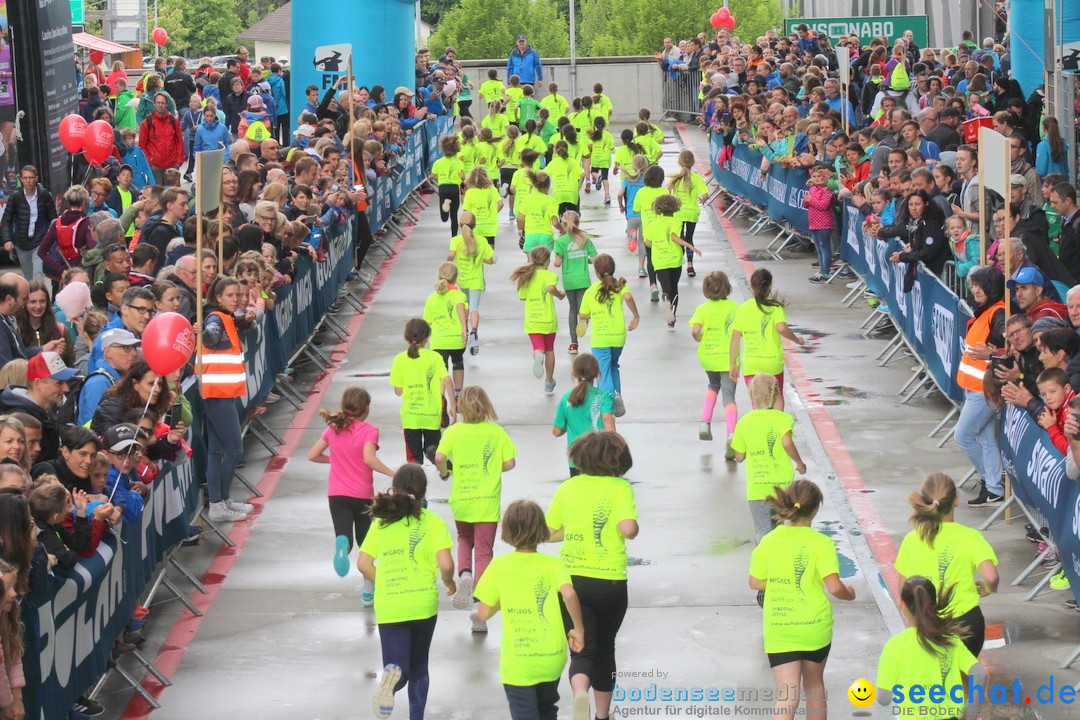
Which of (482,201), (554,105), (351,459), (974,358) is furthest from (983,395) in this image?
(554,105)

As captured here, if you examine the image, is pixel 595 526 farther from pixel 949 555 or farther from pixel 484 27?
pixel 484 27

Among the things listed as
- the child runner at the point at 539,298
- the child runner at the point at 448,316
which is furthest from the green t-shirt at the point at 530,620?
the child runner at the point at 539,298

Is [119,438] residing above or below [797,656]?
above

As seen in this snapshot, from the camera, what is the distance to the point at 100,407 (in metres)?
10.9

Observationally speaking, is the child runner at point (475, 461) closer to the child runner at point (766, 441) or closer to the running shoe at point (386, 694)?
the child runner at point (766, 441)

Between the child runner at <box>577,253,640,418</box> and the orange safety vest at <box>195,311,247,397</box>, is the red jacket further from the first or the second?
the orange safety vest at <box>195,311,247,397</box>

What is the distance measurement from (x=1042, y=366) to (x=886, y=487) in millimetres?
2456

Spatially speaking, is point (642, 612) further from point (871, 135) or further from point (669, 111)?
point (669, 111)

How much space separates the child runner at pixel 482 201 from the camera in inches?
842

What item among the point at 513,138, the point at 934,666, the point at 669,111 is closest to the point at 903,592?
the point at 934,666

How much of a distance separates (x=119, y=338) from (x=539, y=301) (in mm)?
6082

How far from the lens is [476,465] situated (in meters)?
11.1

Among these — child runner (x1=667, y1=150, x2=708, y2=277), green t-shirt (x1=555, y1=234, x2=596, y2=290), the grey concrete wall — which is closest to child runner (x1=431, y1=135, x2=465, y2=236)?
child runner (x1=667, y1=150, x2=708, y2=277)

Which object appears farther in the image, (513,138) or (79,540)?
(513,138)
